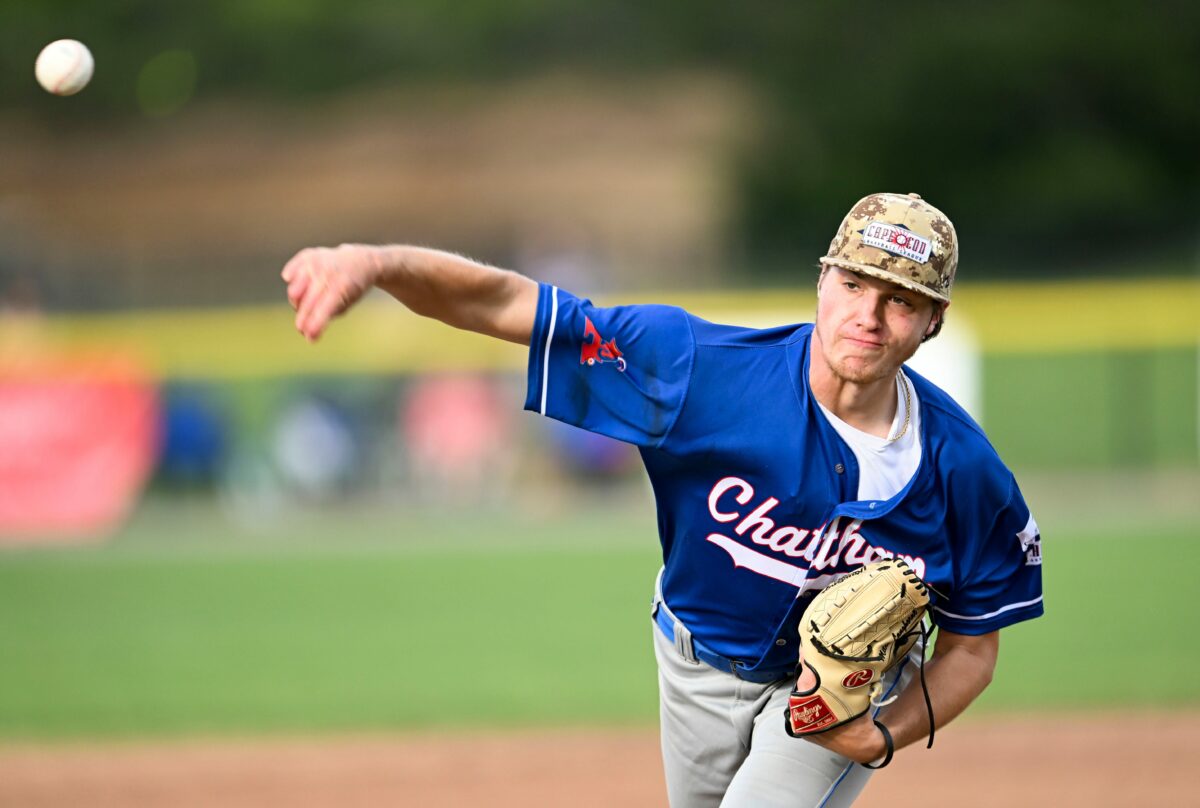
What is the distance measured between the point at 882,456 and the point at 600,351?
0.64m

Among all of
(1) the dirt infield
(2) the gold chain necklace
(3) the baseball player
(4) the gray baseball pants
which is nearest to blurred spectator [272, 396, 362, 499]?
(1) the dirt infield

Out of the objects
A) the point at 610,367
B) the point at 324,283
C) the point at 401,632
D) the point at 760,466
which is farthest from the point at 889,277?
the point at 401,632

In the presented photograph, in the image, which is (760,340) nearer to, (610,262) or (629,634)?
(629,634)

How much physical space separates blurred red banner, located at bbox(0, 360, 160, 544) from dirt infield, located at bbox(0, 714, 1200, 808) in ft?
19.6

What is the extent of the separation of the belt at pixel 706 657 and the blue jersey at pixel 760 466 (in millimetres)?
78

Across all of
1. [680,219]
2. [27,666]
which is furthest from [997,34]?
[27,666]

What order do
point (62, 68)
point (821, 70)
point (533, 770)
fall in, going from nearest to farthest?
point (62, 68) < point (533, 770) < point (821, 70)

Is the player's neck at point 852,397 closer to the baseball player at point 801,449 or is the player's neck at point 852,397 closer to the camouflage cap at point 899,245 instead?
the baseball player at point 801,449

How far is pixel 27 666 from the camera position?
27.7ft

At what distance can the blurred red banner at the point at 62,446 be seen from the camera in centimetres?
1238

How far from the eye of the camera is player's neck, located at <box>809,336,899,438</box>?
339cm

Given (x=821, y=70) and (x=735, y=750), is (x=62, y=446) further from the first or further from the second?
(x=821, y=70)

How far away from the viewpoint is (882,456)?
337 cm

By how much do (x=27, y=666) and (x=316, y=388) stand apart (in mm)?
6700
